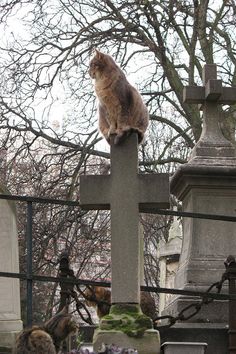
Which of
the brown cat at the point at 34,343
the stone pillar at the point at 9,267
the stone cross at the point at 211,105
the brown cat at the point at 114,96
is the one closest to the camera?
the brown cat at the point at 34,343

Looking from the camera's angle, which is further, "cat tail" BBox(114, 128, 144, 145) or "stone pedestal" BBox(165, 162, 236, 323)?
"stone pedestal" BBox(165, 162, 236, 323)

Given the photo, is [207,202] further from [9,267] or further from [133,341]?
[133,341]

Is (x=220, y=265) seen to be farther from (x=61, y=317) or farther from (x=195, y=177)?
(x=61, y=317)

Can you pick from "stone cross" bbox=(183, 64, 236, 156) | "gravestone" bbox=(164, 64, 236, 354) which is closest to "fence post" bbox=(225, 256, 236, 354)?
"gravestone" bbox=(164, 64, 236, 354)

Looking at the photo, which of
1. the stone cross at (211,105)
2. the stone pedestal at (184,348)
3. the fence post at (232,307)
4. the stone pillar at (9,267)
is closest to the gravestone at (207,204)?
the stone cross at (211,105)

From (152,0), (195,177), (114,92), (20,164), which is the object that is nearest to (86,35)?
(152,0)

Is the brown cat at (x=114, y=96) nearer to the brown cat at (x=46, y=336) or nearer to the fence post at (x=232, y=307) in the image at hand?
the fence post at (x=232, y=307)

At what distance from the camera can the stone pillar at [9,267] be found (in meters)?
7.93

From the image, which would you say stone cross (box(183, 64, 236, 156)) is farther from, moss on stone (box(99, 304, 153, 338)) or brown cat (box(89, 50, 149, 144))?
moss on stone (box(99, 304, 153, 338))

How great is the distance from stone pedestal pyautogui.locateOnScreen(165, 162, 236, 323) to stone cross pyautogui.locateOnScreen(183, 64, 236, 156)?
24 cm

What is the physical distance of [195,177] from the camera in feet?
33.4

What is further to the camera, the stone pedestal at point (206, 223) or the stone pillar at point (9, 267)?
the stone pedestal at point (206, 223)

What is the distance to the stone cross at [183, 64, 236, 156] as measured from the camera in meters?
10.6

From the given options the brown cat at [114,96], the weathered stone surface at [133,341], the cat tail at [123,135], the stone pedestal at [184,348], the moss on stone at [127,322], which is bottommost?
the stone pedestal at [184,348]
